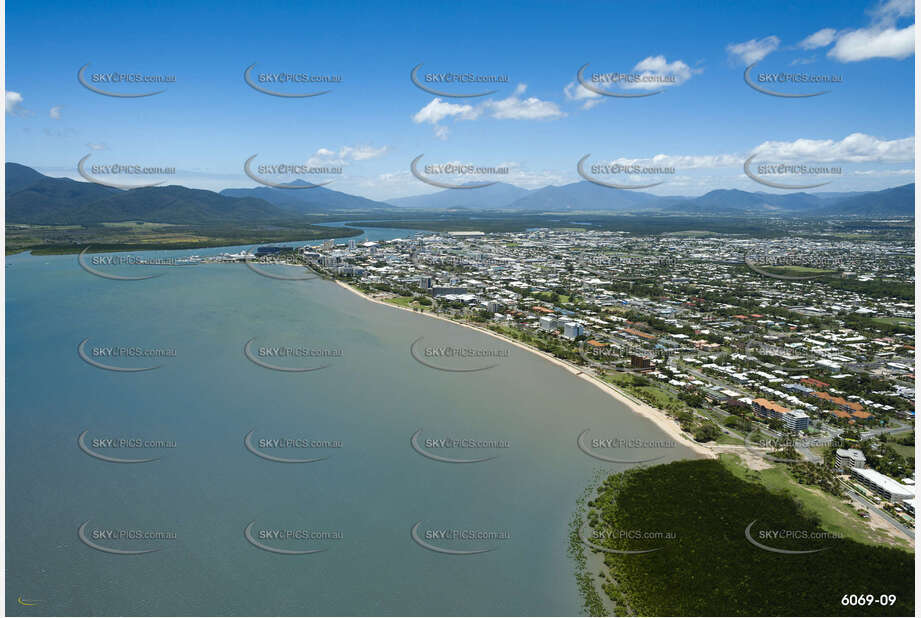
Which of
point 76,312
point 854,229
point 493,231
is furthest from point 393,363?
point 854,229

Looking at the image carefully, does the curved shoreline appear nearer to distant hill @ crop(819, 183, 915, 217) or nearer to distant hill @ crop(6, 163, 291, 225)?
distant hill @ crop(6, 163, 291, 225)

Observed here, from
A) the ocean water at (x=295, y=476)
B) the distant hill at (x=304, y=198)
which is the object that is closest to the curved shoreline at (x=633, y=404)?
the ocean water at (x=295, y=476)

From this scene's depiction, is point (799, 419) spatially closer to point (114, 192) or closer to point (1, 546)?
point (1, 546)

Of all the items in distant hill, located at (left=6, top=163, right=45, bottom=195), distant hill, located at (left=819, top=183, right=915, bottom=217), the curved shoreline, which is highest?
distant hill, located at (left=6, top=163, right=45, bottom=195)

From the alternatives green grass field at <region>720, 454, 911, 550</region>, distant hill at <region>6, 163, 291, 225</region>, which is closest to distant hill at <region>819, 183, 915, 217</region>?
green grass field at <region>720, 454, 911, 550</region>

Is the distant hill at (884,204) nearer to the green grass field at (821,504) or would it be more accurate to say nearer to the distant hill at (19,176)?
the green grass field at (821,504)

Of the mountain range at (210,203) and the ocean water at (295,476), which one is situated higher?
the mountain range at (210,203)
